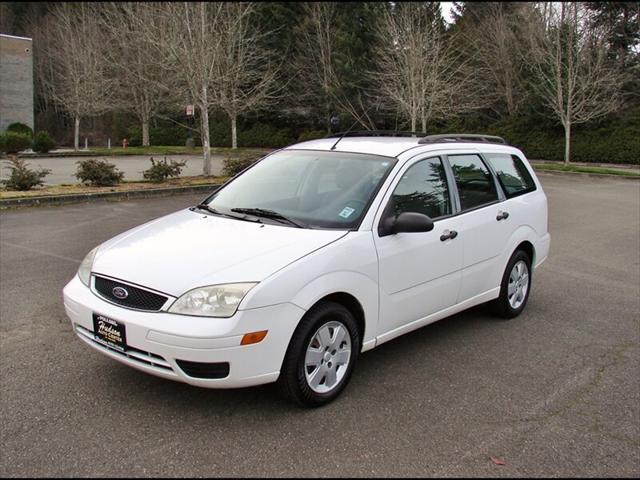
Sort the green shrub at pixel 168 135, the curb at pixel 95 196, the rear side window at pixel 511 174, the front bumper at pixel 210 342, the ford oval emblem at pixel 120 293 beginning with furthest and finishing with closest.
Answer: the green shrub at pixel 168 135 < the curb at pixel 95 196 < the rear side window at pixel 511 174 < the ford oval emblem at pixel 120 293 < the front bumper at pixel 210 342

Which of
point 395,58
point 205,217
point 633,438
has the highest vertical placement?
point 395,58

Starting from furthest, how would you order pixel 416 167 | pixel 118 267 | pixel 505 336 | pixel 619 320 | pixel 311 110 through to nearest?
pixel 311 110 → pixel 619 320 → pixel 505 336 → pixel 416 167 → pixel 118 267

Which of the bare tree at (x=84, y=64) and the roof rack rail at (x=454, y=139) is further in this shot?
the bare tree at (x=84, y=64)

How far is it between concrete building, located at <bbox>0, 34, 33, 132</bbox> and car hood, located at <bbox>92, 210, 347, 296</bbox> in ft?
122

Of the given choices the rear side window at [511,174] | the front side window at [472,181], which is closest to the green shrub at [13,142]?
the rear side window at [511,174]

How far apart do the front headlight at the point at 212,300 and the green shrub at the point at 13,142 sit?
28.5 metres

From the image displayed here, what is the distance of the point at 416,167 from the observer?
4406 mm

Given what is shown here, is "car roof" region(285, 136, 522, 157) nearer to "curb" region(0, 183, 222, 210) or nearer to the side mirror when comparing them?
the side mirror

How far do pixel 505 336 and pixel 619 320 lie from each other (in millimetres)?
1359

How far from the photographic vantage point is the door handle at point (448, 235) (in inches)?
172

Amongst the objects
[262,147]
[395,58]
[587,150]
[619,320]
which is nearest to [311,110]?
[262,147]

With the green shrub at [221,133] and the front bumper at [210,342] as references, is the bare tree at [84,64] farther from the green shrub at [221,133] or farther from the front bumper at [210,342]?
the front bumper at [210,342]

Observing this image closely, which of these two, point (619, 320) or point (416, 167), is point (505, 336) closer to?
point (619, 320)

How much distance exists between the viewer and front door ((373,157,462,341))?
394cm
